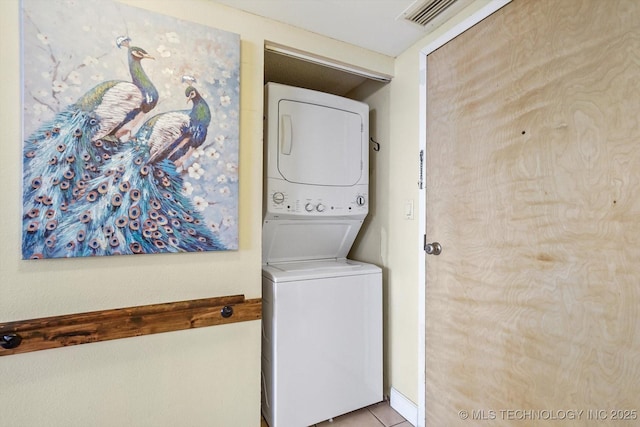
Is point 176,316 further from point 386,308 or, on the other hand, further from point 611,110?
point 611,110

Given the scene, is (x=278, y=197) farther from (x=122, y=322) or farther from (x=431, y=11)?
(x=431, y=11)

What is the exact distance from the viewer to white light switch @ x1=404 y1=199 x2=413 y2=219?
69.9 inches

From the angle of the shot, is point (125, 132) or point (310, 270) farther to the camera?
point (310, 270)

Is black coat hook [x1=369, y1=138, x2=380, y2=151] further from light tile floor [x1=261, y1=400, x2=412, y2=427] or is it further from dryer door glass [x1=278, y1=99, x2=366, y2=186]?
light tile floor [x1=261, y1=400, x2=412, y2=427]

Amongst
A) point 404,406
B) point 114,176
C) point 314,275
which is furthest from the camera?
point 404,406

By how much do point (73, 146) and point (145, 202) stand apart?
0.33m

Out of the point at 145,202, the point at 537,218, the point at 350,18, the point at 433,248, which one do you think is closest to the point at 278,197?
the point at 145,202

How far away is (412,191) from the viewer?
177 cm

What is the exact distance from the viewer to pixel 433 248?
160 cm

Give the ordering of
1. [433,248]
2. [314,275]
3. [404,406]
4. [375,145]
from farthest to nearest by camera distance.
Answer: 1. [375,145]
2. [404,406]
3. [314,275]
4. [433,248]

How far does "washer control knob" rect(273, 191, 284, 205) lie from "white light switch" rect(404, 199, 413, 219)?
0.75 metres

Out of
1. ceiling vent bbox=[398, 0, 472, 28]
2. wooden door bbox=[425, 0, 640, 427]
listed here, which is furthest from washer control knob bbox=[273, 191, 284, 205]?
ceiling vent bbox=[398, 0, 472, 28]

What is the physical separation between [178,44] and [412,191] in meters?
1.42

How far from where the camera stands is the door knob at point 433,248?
157 cm
